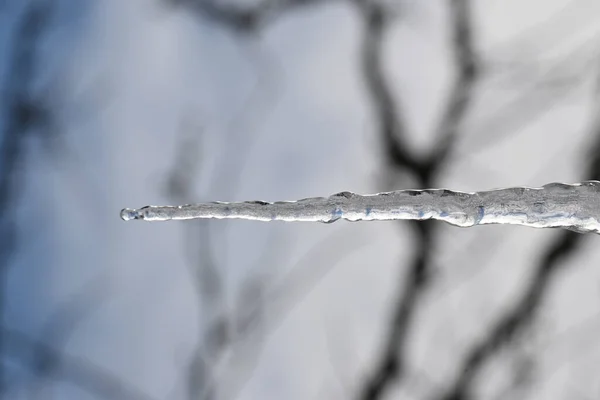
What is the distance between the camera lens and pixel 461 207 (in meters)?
0.94

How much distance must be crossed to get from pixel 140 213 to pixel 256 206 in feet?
1.50

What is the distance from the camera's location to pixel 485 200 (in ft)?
3.08

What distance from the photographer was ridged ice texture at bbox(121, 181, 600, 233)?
88 cm

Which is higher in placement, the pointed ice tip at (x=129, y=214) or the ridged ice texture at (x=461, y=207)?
the ridged ice texture at (x=461, y=207)

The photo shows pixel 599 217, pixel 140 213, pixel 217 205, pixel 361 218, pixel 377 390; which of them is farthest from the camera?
pixel 377 390

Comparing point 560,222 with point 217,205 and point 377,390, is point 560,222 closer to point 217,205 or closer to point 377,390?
point 217,205

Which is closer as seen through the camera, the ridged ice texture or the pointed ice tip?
the ridged ice texture

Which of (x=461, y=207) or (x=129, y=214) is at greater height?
(x=461, y=207)

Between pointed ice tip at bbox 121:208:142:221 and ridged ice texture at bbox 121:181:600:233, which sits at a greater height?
ridged ice texture at bbox 121:181:600:233

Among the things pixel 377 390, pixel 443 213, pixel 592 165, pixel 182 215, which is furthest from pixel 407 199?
pixel 377 390

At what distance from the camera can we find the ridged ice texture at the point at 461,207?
0.88 m

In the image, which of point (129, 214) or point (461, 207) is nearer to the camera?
point (461, 207)

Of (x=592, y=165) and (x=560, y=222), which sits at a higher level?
(x=592, y=165)

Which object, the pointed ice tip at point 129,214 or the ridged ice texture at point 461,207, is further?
the pointed ice tip at point 129,214
